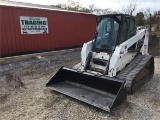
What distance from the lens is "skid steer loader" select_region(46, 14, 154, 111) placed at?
423 cm

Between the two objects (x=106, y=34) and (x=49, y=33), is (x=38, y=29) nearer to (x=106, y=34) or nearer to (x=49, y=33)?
(x=49, y=33)

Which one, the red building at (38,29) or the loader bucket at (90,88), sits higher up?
the red building at (38,29)

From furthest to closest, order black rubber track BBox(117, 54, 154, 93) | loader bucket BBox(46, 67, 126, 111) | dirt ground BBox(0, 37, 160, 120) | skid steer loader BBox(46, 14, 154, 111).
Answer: black rubber track BBox(117, 54, 154, 93)
skid steer loader BBox(46, 14, 154, 111)
loader bucket BBox(46, 67, 126, 111)
dirt ground BBox(0, 37, 160, 120)

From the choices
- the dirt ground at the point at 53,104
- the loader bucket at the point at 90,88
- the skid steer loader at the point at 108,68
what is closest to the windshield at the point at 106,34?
the skid steer loader at the point at 108,68

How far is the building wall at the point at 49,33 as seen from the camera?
336 inches

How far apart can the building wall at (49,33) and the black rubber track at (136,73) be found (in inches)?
226

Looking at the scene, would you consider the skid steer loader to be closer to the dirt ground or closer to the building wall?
the dirt ground

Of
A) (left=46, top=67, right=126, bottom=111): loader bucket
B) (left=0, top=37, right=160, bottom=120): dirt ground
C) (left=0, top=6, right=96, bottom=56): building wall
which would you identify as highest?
(left=0, top=6, right=96, bottom=56): building wall

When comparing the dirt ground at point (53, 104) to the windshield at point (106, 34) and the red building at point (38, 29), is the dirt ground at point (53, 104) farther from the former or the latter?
the red building at point (38, 29)

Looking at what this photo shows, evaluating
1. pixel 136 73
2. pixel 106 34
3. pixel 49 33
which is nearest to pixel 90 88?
pixel 136 73

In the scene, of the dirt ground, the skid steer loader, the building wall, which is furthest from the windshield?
the building wall

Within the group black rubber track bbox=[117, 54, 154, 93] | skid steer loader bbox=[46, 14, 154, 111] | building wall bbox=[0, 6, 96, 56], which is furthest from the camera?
building wall bbox=[0, 6, 96, 56]

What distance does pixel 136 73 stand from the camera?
460 centimetres

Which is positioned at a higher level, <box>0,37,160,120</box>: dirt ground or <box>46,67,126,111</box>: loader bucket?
<box>46,67,126,111</box>: loader bucket
